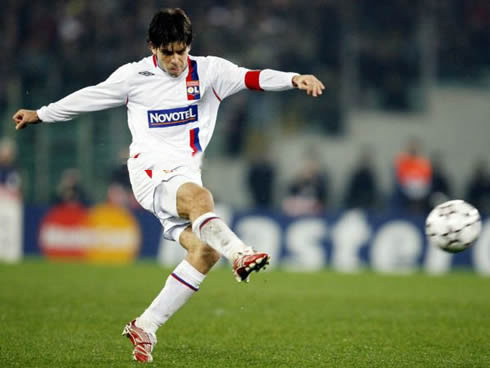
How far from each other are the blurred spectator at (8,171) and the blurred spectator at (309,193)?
5496 millimetres

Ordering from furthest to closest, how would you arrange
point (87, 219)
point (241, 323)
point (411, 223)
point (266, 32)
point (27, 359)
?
point (266, 32) < point (87, 219) < point (411, 223) < point (241, 323) < point (27, 359)

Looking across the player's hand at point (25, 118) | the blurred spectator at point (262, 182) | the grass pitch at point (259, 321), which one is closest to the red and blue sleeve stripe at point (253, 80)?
the player's hand at point (25, 118)

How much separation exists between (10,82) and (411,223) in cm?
902

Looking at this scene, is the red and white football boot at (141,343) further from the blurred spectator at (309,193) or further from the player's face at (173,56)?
the blurred spectator at (309,193)

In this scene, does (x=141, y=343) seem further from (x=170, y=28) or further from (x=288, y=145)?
(x=288, y=145)

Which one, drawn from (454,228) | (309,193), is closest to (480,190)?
(309,193)

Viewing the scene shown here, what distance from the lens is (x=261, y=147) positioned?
19.3 meters

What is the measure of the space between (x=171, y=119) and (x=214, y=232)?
Answer: 1.19 m

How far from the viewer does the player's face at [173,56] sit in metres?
6.34

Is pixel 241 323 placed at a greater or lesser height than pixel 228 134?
lesser

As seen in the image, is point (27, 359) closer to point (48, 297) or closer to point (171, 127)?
point (171, 127)

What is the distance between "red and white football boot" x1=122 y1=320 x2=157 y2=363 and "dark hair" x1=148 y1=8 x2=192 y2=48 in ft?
6.70

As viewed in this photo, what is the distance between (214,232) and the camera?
5.84 m

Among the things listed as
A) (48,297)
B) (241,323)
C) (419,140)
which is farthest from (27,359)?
(419,140)
